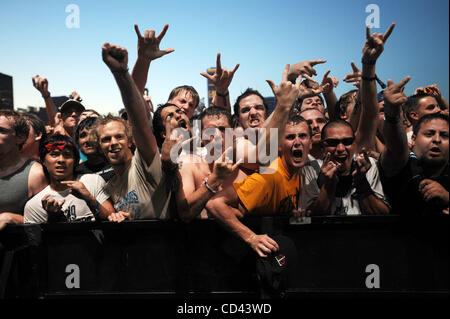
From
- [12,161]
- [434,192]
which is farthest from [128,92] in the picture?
[434,192]

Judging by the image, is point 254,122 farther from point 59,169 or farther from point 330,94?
point 59,169

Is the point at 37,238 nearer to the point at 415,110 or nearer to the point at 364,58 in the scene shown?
the point at 364,58

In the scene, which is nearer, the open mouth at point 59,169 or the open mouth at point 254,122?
the open mouth at point 59,169

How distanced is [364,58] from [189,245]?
1897mm

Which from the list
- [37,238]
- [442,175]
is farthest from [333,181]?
[37,238]

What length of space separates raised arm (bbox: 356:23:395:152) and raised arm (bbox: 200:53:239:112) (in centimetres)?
155

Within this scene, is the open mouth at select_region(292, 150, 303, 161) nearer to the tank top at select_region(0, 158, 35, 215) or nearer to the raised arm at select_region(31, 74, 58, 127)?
the tank top at select_region(0, 158, 35, 215)

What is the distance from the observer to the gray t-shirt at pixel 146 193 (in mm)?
2250

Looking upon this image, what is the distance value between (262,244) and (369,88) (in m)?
1.54

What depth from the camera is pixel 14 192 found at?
251 centimetres

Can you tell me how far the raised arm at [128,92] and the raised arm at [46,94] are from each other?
3.05 metres

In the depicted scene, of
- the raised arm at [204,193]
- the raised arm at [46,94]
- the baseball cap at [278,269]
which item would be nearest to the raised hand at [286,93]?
the raised arm at [204,193]

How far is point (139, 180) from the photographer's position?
2336 mm

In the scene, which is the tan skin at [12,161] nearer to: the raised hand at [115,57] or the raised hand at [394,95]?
the raised hand at [115,57]
